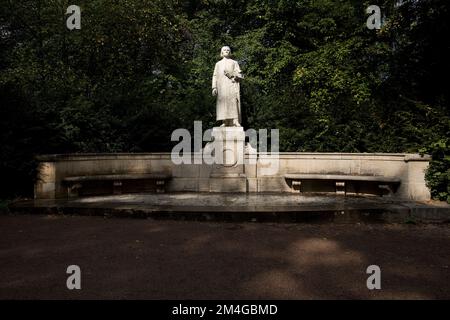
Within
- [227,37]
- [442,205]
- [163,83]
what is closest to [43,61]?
[163,83]

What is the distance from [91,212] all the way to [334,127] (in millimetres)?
8260

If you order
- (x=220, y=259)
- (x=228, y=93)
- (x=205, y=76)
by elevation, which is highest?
(x=205, y=76)

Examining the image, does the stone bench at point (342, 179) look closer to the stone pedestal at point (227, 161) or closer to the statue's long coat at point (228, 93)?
the stone pedestal at point (227, 161)

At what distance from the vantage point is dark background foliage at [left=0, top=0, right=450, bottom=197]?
988cm

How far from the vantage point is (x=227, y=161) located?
35.0 feet

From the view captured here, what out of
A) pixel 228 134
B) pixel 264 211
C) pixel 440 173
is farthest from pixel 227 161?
pixel 440 173

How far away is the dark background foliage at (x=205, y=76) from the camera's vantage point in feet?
32.4

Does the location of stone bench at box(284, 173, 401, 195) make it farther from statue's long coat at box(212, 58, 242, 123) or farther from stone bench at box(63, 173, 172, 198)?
stone bench at box(63, 173, 172, 198)

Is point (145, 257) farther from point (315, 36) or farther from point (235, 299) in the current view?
point (315, 36)

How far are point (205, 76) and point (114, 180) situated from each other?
10221 mm

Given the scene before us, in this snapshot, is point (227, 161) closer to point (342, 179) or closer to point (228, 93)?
point (228, 93)

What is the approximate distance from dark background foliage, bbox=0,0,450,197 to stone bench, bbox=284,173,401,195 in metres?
1.20

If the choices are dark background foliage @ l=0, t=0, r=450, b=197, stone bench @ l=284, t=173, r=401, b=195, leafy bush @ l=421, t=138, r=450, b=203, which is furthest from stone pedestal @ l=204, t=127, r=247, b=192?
leafy bush @ l=421, t=138, r=450, b=203

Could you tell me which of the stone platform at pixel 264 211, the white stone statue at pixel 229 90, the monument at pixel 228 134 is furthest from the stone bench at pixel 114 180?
the white stone statue at pixel 229 90
